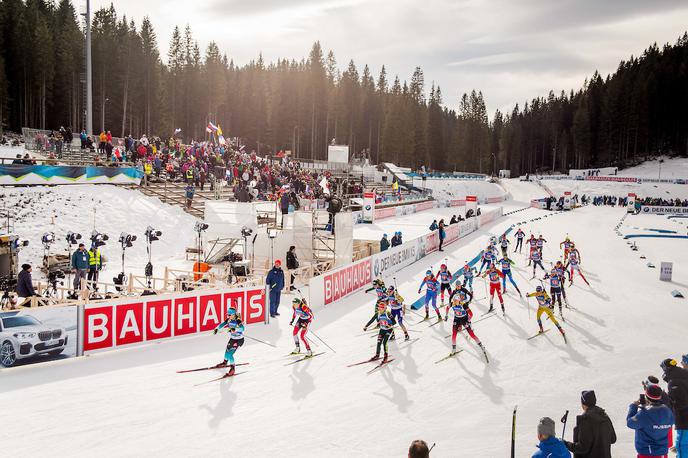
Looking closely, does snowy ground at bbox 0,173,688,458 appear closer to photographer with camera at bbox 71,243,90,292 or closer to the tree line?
photographer with camera at bbox 71,243,90,292

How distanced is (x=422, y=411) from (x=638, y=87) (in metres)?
114

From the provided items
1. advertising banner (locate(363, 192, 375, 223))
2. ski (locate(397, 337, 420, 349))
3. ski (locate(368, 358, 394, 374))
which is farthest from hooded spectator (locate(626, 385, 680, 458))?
advertising banner (locate(363, 192, 375, 223))

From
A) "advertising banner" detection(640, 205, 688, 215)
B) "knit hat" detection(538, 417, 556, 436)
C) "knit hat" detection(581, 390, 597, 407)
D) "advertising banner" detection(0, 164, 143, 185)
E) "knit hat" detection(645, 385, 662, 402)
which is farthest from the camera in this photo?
"advertising banner" detection(640, 205, 688, 215)

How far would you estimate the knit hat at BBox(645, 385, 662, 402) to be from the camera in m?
6.09

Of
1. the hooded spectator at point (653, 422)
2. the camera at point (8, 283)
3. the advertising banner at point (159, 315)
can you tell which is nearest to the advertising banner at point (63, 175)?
the camera at point (8, 283)

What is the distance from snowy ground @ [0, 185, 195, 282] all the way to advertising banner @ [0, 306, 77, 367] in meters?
8.58

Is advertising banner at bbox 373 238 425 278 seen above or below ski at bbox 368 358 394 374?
above

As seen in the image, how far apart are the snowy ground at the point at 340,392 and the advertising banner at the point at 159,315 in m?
0.39

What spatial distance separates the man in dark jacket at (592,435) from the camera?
5590mm

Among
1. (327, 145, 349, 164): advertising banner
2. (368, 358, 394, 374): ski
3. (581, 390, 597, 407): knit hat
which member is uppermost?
(327, 145, 349, 164): advertising banner

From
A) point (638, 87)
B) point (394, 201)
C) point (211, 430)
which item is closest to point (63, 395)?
point (211, 430)

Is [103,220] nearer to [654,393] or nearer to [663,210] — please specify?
[654,393]

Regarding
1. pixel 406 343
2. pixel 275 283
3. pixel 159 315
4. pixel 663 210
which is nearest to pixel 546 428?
pixel 406 343

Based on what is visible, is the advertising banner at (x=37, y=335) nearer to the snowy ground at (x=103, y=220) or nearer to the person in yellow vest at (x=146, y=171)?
the snowy ground at (x=103, y=220)
